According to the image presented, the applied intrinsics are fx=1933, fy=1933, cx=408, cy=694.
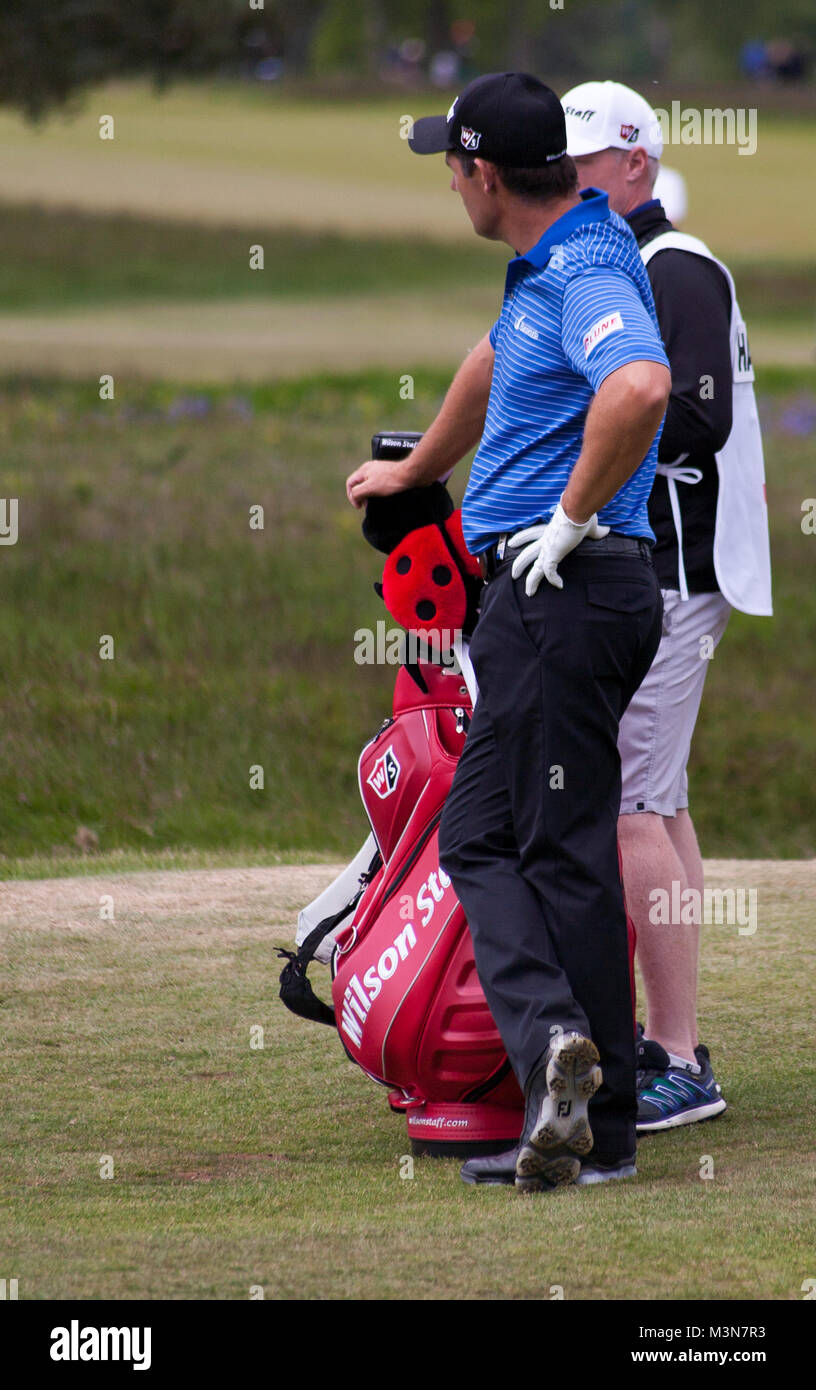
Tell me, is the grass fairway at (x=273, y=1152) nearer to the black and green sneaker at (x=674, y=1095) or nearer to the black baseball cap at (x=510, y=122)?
the black and green sneaker at (x=674, y=1095)

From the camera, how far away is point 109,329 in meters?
24.0

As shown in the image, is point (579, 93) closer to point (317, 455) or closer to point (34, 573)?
point (34, 573)

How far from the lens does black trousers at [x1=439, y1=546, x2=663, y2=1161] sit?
3373 mm

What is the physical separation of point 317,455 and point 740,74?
5573 cm

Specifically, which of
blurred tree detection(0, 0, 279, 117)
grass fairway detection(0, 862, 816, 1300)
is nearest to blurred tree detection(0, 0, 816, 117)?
blurred tree detection(0, 0, 279, 117)

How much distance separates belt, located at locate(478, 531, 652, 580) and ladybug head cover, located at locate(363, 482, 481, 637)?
22cm

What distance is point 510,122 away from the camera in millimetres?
3406

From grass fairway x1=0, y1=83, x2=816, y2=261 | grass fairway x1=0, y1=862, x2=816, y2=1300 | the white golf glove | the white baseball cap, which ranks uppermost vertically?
grass fairway x1=0, y1=83, x2=816, y2=261

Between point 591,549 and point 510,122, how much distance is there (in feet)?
2.51

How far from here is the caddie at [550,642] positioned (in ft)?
A: 10.9

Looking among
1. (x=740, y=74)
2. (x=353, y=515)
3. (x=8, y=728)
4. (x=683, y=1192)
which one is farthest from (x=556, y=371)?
(x=740, y=74)

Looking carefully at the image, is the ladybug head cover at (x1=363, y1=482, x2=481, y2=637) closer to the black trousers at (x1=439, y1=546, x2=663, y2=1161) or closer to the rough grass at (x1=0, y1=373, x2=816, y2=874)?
the black trousers at (x1=439, y1=546, x2=663, y2=1161)

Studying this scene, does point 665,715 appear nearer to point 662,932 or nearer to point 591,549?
point 662,932
